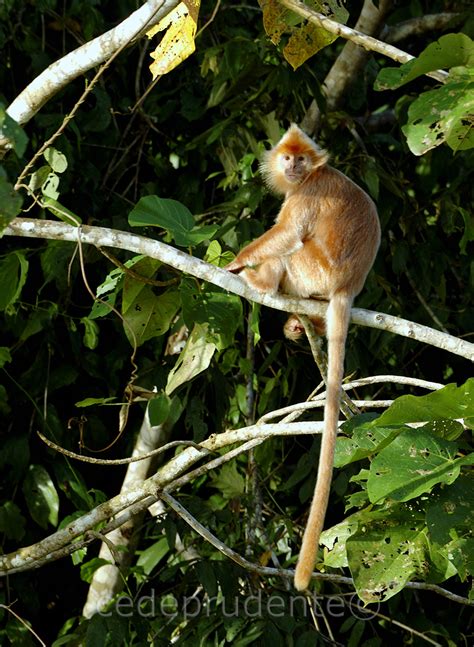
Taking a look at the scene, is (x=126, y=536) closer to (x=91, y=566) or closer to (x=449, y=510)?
(x=91, y=566)

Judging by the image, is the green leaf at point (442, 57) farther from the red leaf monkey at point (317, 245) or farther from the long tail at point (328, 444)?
the red leaf monkey at point (317, 245)

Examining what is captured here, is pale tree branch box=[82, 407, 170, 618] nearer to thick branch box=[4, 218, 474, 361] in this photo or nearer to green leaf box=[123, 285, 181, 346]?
green leaf box=[123, 285, 181, 346]

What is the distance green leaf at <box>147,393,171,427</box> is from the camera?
3131 millimetres

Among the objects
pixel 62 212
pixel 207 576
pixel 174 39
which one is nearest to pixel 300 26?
pixel 174 39

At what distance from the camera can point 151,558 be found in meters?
4.56

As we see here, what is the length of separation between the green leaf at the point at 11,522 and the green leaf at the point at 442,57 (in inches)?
108

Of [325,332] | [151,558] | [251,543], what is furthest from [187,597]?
[325,332]

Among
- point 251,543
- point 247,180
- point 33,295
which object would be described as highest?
point 247,180

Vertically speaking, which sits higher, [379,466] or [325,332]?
[379,466]

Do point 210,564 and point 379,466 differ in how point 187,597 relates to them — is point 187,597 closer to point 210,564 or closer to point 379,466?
point 210,564

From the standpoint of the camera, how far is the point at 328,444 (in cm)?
279

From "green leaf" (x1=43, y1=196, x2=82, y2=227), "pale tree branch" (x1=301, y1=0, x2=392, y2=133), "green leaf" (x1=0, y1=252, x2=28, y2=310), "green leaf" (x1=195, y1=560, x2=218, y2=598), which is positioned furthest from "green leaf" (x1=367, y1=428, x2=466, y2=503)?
"pale tree branch" (x1=301, y1=0, x2=392, y2=133)

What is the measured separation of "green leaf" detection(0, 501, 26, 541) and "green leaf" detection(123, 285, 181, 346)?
154 centimetres

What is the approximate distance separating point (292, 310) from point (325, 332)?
0.41m
